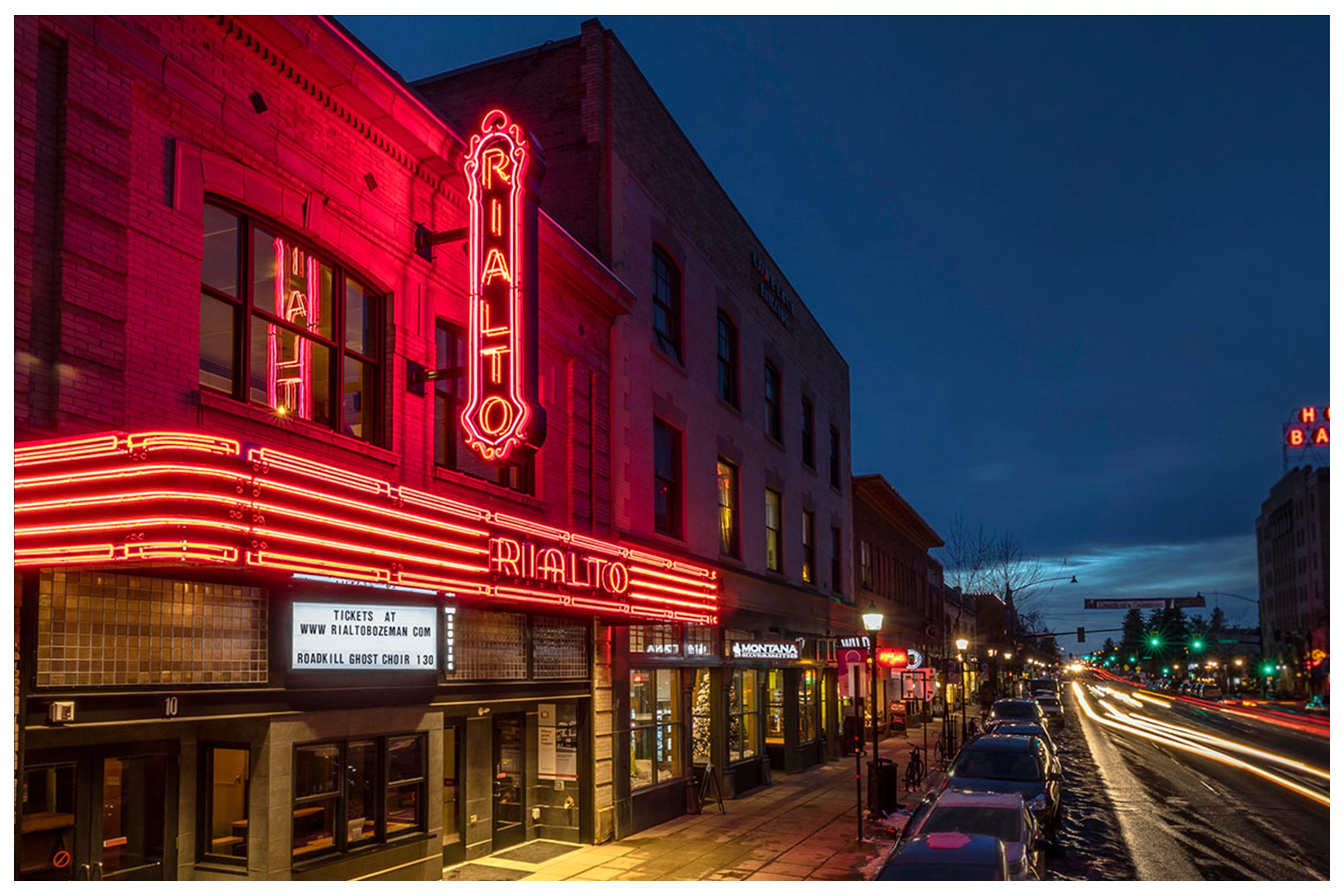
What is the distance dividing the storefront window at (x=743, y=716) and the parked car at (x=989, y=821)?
11.3 metres

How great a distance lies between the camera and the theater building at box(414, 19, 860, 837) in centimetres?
2059

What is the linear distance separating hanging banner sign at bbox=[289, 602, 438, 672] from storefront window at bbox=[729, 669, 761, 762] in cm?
1245

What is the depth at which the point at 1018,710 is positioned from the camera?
34812 mm

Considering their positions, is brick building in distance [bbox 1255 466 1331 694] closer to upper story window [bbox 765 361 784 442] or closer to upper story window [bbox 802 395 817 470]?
upper story window [bbox 802 395 817 470]

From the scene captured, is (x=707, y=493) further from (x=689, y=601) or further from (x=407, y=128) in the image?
(x=407, y=128)

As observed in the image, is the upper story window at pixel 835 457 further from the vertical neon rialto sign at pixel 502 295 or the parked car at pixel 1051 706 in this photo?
the vertical neon rialto sign at pixel 502 295

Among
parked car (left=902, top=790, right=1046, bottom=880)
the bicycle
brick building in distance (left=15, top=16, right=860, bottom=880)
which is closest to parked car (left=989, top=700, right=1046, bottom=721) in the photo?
the bicycle

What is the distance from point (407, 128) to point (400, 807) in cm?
848

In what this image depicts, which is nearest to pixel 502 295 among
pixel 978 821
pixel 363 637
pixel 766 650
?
pixel 363 637

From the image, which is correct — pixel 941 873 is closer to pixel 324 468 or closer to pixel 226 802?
pixel 324 468

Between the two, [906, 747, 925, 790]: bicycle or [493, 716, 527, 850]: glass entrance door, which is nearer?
[493, 716, 527, 850]: glass entrance door

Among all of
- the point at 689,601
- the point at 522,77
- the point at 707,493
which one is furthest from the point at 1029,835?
the point at 522,77

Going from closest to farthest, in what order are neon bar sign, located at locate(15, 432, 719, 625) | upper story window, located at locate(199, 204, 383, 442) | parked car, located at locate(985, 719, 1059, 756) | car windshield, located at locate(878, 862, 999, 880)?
neon bar sign, located at locate(15, 432, 719, 625), car windshield, located at locate(878, 862, 999, 880), upper story window, located at locate(199, 204, 383, 442), parked car, located at locate(985, 719, 1059, 756)

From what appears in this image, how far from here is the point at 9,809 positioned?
8625 millimetres
